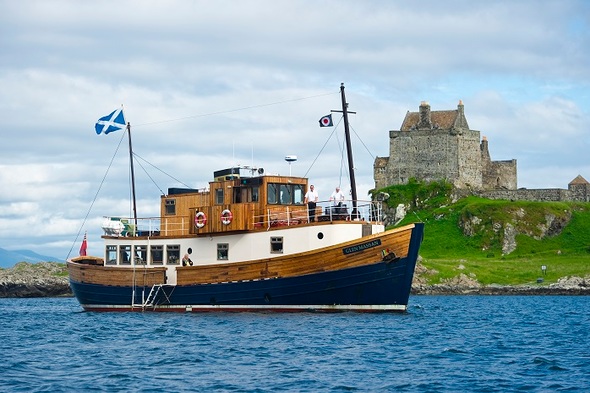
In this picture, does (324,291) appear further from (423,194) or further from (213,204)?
(423,194)

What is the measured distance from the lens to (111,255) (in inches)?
2030

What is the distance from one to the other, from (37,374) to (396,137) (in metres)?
93.0

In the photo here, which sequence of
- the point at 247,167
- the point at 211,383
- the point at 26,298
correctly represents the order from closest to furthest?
the point at 211,383 → the point at 247,167 → the point at 26,298

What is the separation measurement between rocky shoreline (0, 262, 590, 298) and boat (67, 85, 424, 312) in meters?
35.8

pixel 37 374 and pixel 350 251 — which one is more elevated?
pixel 350 251

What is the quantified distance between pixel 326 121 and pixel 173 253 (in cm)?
1011

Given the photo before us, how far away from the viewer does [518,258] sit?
9388cm

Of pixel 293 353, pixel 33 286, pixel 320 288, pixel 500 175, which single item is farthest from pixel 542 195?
pixel 293 353

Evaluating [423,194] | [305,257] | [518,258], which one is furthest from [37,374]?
[423,194]

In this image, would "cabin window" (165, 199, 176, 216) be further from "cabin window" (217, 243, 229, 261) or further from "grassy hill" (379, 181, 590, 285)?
"grassy hill" (379, 181, 590, 285)

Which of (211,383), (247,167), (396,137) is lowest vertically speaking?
(211,383)

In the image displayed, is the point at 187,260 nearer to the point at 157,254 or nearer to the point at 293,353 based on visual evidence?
the point at 157,254

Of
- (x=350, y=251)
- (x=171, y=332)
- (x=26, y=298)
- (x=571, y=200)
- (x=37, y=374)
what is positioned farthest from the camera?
(x=571, y=200)

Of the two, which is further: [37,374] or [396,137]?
[396,137]
